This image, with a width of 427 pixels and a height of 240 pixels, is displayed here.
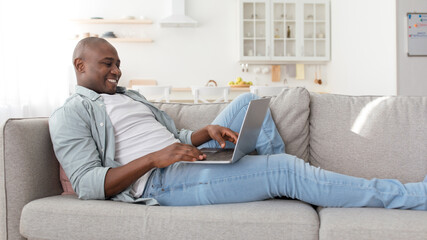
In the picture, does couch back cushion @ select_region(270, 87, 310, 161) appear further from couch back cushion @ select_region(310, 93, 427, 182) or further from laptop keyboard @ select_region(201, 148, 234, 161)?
laptop keyboard @ select_region(201, 148, 234, 161)

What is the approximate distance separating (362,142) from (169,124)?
0.86m

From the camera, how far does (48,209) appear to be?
1.40 m

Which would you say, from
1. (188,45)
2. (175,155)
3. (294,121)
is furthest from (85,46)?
(188,45)

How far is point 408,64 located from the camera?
3.86m

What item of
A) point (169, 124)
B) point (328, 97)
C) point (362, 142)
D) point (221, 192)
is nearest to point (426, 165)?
point (362, 142)

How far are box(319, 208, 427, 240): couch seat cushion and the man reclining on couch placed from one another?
0.10 m

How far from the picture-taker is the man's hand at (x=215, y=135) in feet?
5.42

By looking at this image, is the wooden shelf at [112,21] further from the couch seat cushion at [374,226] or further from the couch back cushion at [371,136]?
the couch seat cushion at [374,226]

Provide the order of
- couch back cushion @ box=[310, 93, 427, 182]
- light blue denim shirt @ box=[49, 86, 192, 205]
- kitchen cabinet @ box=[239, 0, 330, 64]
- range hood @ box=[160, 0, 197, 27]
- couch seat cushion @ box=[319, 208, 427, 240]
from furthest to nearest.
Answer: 1. kitchen cabinet @ box=[239, 0, 330, 64]
2. range hood @ box=[160, 0, 197, 27]
3. couch back cushion @ box=[310, 93, 427, 182]
4. light blue denim shirt @ box=[49, 86, 192, 205]
5. couch seat cushion @ box=[319, 208, 427, 240]

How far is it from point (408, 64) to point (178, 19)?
10.2 feet

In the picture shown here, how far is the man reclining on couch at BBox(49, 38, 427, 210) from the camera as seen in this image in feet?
4.56

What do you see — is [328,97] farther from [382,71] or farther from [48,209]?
[382,71]

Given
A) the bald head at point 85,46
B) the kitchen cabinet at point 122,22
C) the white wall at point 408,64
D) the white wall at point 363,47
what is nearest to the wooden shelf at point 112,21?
the kitchen cabinet at point 122,22

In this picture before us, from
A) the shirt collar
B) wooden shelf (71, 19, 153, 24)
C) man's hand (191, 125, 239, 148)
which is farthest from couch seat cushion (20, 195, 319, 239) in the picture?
wooden shelf (71, 19, 153, 24)
